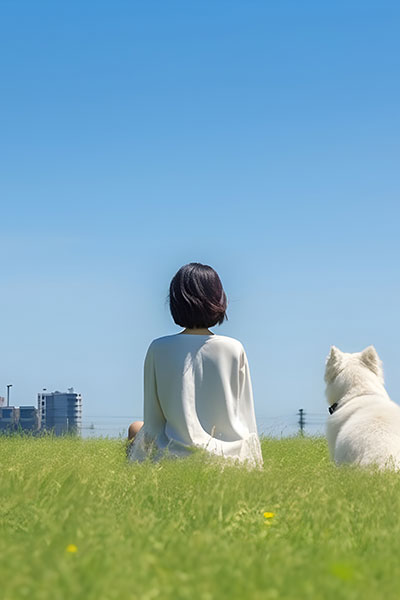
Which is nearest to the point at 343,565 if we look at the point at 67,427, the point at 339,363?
the point at 339,363

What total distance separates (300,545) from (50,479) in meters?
1.98

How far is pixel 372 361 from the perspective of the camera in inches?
362

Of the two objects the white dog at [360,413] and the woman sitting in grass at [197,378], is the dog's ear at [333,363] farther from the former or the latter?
the woman sitting in grass at [197,378]

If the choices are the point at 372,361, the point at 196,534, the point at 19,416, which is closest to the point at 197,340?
the point at 372,361

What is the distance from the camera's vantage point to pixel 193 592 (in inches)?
102

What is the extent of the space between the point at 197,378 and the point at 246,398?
0.55 metres

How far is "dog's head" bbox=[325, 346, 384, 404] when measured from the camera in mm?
9102

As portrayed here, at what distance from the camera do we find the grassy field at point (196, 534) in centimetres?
264

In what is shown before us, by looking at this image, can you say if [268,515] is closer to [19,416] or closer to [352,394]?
[352,394]

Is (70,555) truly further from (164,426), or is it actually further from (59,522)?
(164,426)

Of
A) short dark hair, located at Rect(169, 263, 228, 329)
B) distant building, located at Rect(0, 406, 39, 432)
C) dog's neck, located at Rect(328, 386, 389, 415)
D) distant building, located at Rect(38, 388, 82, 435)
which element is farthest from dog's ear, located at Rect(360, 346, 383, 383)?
distant building, located at Rect(38, 388, 82, 435)

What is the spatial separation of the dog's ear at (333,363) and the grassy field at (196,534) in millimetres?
3027

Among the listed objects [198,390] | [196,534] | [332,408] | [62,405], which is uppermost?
[198,390]

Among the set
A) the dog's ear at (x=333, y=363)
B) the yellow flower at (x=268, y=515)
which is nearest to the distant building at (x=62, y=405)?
the dog's ear at (x=333, y=363)
